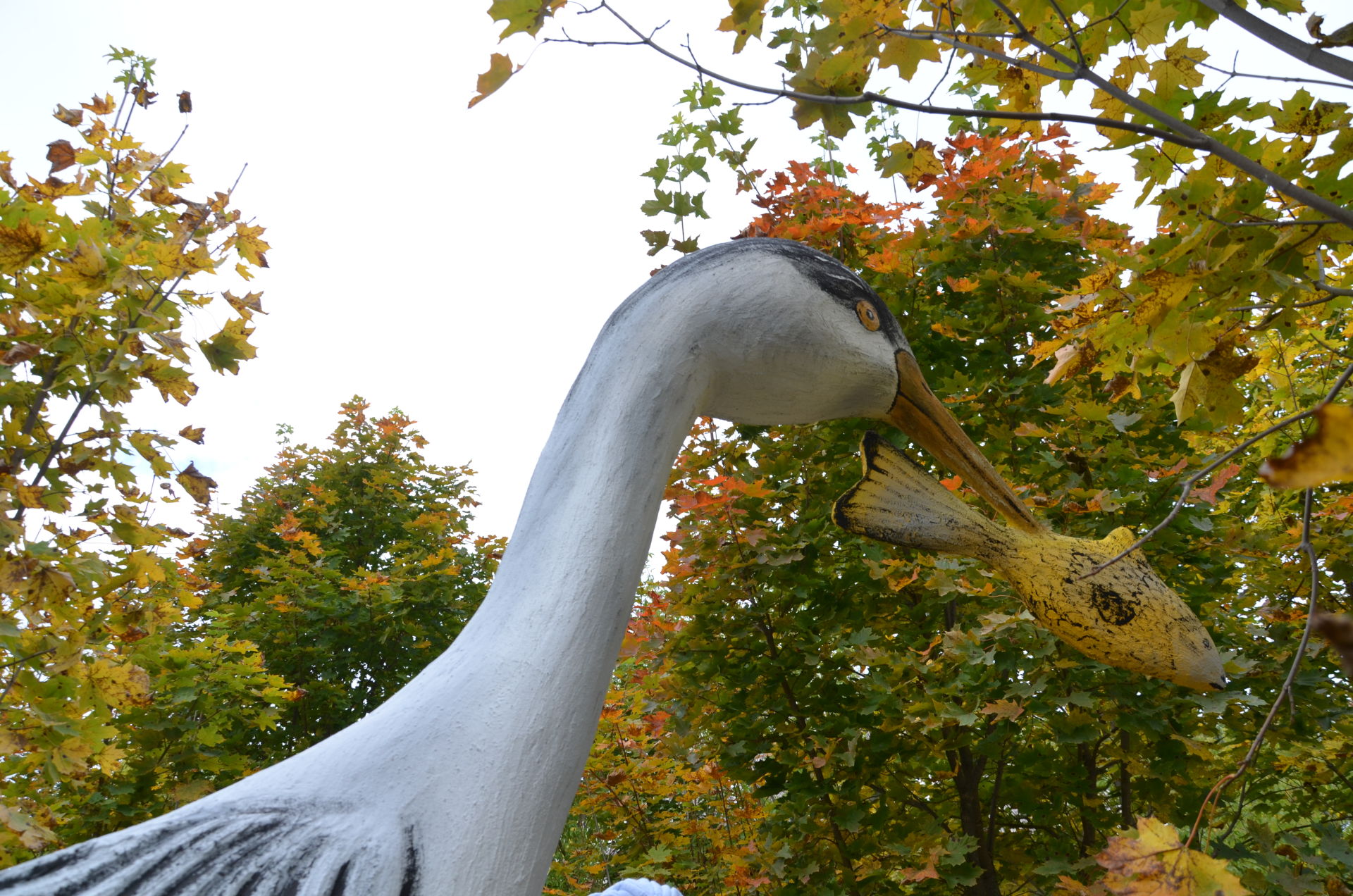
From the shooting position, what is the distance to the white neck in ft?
2.79

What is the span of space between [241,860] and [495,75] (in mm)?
1197

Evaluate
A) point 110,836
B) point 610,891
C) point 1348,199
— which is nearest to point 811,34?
point 1348,199

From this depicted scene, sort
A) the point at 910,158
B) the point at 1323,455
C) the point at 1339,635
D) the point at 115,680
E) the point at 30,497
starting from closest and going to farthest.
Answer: the point at 1339,635 → the point at 1323,455 → the point at 910,158 → the point at 30,497 → the point at 115,680

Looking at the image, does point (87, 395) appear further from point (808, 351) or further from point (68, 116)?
point (808, 351)

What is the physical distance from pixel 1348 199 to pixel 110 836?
175cm

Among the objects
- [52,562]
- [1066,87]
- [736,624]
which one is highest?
[1066,87]

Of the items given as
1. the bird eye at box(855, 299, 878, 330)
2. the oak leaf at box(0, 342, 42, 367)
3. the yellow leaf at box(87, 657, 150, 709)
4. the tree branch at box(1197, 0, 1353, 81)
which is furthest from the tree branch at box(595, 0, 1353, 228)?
the yellow leaf at box(87, 657, 150, 709)

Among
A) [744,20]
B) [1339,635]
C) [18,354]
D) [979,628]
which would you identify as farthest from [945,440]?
[18,354]

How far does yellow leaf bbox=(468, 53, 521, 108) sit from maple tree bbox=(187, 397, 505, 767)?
12.6ft

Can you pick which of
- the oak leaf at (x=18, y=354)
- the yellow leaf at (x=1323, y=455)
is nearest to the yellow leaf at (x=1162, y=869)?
the yellow leaf at (x=1323, y=455)

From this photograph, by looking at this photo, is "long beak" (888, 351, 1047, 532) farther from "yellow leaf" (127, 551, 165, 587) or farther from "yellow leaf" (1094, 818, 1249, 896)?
"yellow leaf" (127, 551, 165, 587)

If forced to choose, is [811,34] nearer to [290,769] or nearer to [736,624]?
[290,769]

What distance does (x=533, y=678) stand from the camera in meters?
0.91

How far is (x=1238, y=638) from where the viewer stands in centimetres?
278
